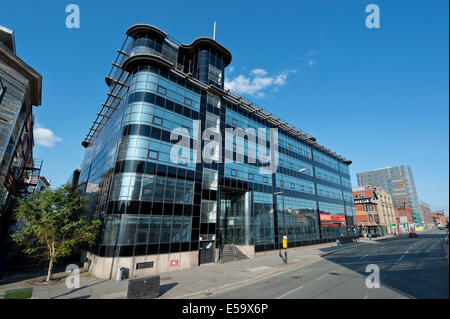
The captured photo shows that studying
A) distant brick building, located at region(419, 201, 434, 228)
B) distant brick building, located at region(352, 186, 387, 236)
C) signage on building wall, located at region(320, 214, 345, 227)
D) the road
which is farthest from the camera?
distant brick building, located at region(419, 201, 434, 228)

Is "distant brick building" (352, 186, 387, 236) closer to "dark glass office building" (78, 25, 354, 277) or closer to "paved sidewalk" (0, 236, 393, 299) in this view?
"dark glass office building" (78, 25, 354, 277)

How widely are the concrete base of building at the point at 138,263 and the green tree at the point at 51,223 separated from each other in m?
2.85

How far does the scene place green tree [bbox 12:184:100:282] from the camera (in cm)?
1744

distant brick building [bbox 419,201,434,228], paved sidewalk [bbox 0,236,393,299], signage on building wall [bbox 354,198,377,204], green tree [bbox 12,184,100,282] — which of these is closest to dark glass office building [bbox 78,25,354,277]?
paved sidewalk [bbox 0,236,393,299]

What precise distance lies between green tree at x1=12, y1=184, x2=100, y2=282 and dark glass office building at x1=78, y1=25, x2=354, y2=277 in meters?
2.68

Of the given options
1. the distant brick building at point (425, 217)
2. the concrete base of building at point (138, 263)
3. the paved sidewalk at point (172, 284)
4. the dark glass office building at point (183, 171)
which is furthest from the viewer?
the distant brick building at point (425, 217)

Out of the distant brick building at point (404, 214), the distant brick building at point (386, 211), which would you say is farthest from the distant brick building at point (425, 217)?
the distant brick building at point (386, 211)

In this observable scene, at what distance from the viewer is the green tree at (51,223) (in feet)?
57.2

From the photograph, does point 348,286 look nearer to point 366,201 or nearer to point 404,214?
point 366,201

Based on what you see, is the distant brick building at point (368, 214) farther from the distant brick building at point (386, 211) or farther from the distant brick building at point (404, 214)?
the distant brick building at point (404, 214)

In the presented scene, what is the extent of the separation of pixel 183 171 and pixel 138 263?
10592mm

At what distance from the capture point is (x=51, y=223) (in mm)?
17953

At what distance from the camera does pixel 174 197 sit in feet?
77.0
